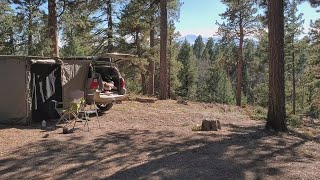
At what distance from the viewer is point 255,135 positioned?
8930 mm

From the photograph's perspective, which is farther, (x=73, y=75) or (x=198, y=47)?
(x=198, y=47)

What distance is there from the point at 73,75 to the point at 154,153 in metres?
5.19

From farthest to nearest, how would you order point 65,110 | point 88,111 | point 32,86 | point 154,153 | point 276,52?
point 88,111, point 32,86, point 65,110, point 276,52, point 154,153

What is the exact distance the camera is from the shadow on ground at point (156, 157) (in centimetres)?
581

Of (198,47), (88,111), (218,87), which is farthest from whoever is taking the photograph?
(198,47)

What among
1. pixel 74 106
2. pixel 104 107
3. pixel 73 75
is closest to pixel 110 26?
pixel 104 107

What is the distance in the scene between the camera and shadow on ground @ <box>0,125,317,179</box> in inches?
229

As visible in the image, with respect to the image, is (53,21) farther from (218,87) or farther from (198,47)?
(198,47)

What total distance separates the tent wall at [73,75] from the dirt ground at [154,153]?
136 cm

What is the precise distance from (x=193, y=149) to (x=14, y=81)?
212 inches

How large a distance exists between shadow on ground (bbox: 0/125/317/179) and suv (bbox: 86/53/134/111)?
2696 millimetres

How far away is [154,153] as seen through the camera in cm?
710

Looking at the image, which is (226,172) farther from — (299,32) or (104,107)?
(299,32)

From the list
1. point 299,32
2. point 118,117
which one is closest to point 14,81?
point 118,117
